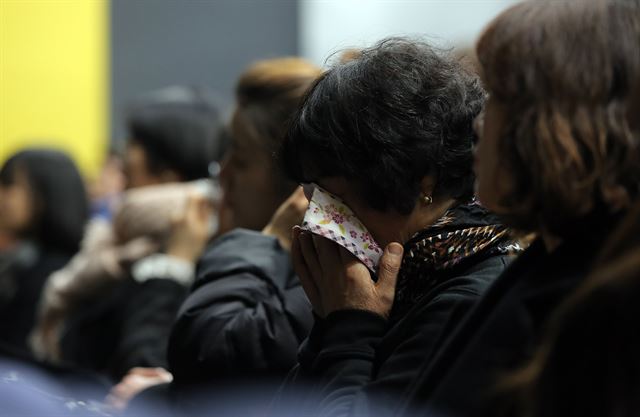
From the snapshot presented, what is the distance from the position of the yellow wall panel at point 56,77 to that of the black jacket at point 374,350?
592 cm

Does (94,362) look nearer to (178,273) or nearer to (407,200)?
(178,273)

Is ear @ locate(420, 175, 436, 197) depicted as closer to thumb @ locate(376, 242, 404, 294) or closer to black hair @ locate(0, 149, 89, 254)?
thumb @ locate(376, 242, 404, 294)

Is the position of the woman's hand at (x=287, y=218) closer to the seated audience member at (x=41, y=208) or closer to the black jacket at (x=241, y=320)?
the black jacket at (x=241, y=320)

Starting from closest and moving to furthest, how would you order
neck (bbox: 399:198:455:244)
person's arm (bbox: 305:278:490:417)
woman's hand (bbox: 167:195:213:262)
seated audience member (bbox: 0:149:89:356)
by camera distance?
person's arm (bbox: 305:278:490:417)
neck (bbox: 399:198:455:244)
woman's hand (bbox: 167:195:213:262)
seated audience member (bbox: 0:149:89:356)

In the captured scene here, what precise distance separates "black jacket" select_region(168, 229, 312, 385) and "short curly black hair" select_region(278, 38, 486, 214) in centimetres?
49

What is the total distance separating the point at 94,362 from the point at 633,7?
98.4 inches

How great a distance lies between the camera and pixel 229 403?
2.20 metres

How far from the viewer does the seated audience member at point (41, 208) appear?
456 centimetres

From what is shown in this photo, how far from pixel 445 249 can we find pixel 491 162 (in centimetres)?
31

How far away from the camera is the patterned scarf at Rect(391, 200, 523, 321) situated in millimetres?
1733

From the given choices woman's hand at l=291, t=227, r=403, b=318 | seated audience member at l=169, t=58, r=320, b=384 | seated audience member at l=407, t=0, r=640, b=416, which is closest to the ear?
woman's hand at l=291, t=227, r=403, b=318

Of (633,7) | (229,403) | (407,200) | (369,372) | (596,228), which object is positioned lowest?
(229,403)

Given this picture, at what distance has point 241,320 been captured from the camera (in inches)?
88.4

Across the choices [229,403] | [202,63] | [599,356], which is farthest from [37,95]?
[599,356]
